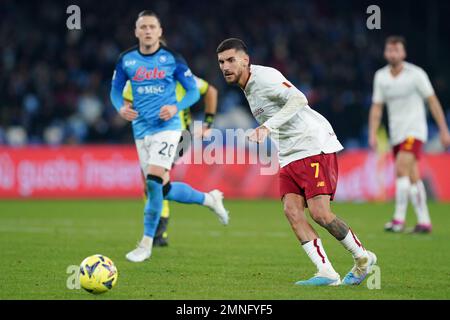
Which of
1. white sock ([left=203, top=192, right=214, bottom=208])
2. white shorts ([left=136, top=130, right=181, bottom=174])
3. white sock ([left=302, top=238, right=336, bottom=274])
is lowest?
white sock ([left=302, top=238, right=336, bottom=274])

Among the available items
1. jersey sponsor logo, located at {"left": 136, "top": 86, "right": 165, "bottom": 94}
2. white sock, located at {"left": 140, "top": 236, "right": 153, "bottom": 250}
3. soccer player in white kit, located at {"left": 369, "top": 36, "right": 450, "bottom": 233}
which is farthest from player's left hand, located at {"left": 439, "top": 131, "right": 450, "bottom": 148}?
white sock, located at {"left": 140, "top": 236, "right": 153, "bottom": 250}

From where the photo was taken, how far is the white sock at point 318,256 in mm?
7406

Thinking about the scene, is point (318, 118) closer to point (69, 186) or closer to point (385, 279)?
point (385, 279)

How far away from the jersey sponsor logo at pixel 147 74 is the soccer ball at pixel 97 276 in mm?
3394

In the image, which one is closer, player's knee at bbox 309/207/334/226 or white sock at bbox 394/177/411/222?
player's knee at bbox 309/207/334/226

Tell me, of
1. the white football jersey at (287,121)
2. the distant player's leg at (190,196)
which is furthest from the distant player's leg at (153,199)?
the white football jersey at (287,121)

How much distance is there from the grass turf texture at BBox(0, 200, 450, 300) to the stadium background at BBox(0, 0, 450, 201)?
343cm

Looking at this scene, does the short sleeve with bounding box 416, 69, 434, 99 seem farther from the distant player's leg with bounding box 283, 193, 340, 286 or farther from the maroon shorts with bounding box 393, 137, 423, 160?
the distant player's leg with bounding box 283, 193, 340, 286

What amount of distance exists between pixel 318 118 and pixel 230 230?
569 cm

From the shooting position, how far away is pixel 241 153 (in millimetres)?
20156

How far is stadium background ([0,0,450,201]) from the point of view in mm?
20422

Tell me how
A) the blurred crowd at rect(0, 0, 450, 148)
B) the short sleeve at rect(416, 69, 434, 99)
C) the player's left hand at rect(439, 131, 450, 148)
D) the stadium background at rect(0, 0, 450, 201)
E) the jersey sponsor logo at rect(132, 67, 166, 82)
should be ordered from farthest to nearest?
1. the blurred crowd at rect(0, 0, 450, 148)
2. the stadium background at rect(0, 0, 450, 201)
3. the short sleeve at rect(416, 69, 434, 99)
4. the player's left hand at rect(439, 131, 450, 148)
5. the jersey sponsor logo at rect(132, 67, 166, 82)

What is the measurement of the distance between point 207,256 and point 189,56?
16492 mm
